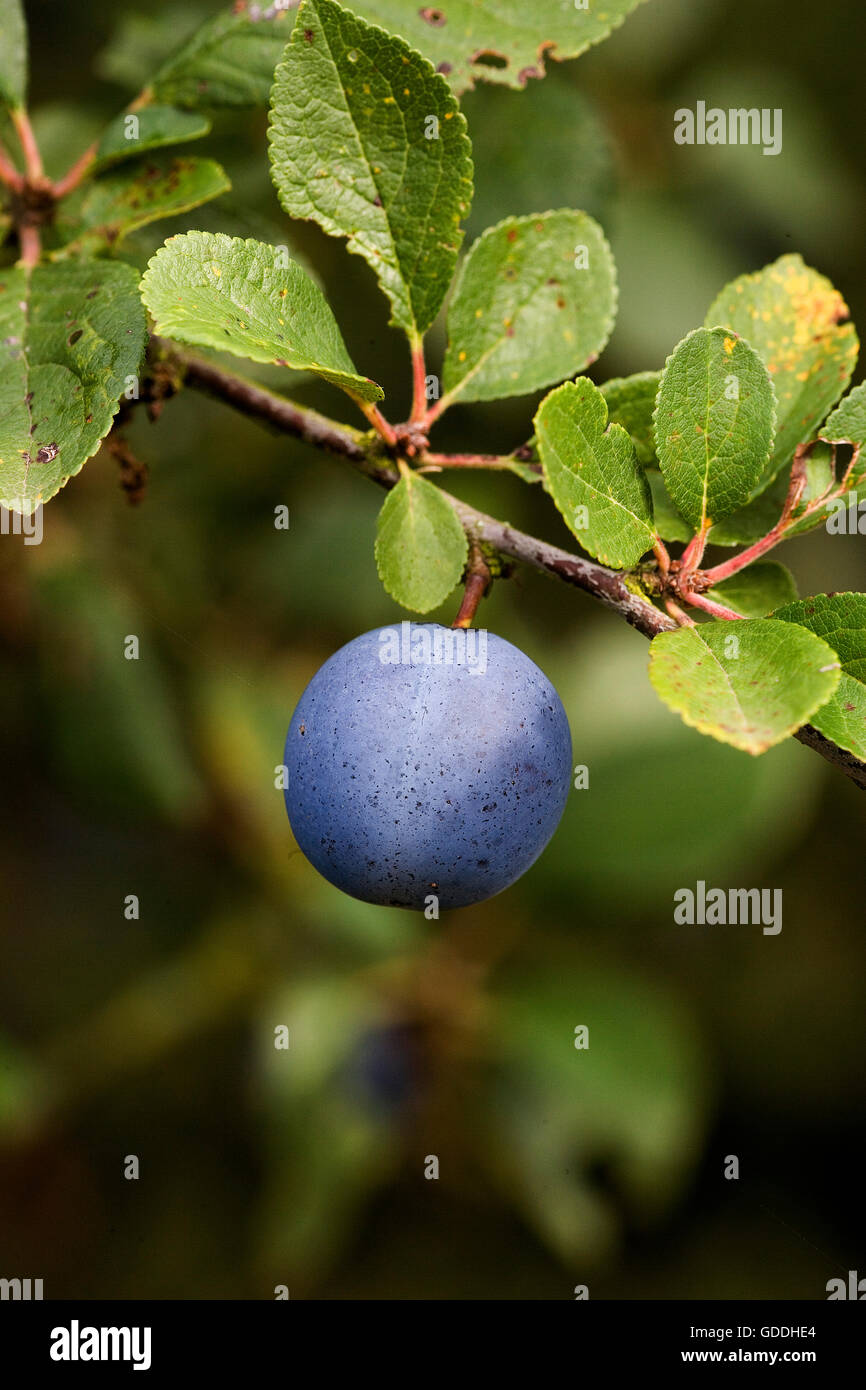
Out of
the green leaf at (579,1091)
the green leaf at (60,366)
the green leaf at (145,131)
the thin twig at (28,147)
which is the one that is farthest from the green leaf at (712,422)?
the green leaf at (579,1091)

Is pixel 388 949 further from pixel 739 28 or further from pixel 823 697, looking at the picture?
pixel 739 28

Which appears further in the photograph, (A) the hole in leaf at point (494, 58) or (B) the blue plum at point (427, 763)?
(A) the hole in leaf at point (494, 58)

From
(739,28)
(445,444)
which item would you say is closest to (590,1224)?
(445,444)

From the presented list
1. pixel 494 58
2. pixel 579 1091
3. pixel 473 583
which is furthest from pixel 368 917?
pixel 494 58

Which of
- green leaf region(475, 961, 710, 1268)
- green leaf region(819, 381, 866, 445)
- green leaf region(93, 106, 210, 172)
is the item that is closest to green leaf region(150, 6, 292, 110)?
green leaf region(93, 106, 210, 172)

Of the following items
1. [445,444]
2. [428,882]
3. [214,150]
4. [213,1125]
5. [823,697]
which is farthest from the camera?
[213,1125]

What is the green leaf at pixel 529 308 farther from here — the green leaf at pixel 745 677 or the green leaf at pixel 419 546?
the green leaf at pixel 745 677
